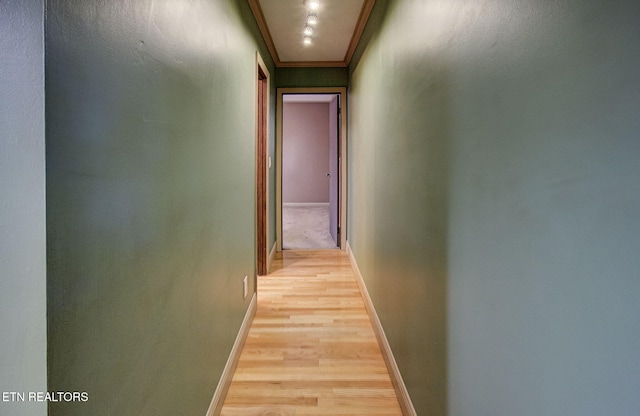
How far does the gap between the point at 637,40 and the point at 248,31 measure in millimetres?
2609

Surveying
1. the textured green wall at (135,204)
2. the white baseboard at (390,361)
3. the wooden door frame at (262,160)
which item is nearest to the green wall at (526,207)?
the white baseboard at (390,361)

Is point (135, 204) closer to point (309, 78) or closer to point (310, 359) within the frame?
point (310, 359)

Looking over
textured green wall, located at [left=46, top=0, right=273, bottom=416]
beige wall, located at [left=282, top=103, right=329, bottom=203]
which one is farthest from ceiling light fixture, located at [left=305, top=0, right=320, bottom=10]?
beige wall, located at [left=282, top=103, right=329, bottom=203]

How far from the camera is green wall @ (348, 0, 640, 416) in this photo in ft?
1.76

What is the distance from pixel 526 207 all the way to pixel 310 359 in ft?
6.11

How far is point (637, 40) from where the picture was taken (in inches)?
19.8

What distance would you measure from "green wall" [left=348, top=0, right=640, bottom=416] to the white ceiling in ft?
5.52

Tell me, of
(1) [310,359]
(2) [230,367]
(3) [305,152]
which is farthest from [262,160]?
(3) [305,152]

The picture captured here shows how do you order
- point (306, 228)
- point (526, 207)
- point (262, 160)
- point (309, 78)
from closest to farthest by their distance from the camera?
point (526, 207)
point (262, 160)
point (309, 78)
point (306, 228)

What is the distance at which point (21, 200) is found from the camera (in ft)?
2.01

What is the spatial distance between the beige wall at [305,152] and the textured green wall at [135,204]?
759 cm

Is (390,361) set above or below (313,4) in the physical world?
below

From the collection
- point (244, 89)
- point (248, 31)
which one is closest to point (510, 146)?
point (244, 89)

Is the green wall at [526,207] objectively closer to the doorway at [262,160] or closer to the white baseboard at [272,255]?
the doorway at [262,160]
